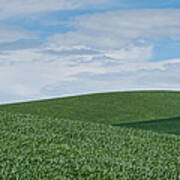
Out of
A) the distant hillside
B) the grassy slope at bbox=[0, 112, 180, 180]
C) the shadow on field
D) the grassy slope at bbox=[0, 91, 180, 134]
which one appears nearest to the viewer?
the grassy slope at bbox=[0, 112, 180, 180]

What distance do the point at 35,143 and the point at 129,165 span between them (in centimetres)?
233

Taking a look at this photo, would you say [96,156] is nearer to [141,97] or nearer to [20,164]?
[20,164]

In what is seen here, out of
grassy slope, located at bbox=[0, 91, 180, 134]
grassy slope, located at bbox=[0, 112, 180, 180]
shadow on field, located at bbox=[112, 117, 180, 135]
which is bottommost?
grassy slope, located at bbox=[0, 112, 180, 180]

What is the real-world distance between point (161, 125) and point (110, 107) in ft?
11.6

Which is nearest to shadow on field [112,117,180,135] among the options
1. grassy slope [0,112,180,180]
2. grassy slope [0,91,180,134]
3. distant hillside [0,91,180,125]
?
grassy slope [0,91,180,134]

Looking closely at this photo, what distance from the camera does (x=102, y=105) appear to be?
16.5 metres

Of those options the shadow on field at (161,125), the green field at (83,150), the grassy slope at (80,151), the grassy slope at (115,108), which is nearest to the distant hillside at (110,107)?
the grassy slope at (115,108)

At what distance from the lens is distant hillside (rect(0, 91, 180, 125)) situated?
47.4 ft

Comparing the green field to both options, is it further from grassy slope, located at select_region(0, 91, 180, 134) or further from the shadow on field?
grassy slope, located at select_region(0, 91, 180, 134)

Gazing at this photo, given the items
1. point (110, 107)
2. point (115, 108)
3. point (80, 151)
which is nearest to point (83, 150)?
point (80, 151)

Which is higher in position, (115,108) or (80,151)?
(115,108)

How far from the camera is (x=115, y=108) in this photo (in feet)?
52.4

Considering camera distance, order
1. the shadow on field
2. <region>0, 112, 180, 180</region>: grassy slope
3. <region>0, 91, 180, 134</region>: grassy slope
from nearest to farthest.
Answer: <region>0, 112, 180, 180</region>: grassy slope → the shadow on field → <region>0, 91, 180, 134</region>: grassy slope

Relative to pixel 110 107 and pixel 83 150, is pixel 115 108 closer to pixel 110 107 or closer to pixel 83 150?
pixel 110 107
